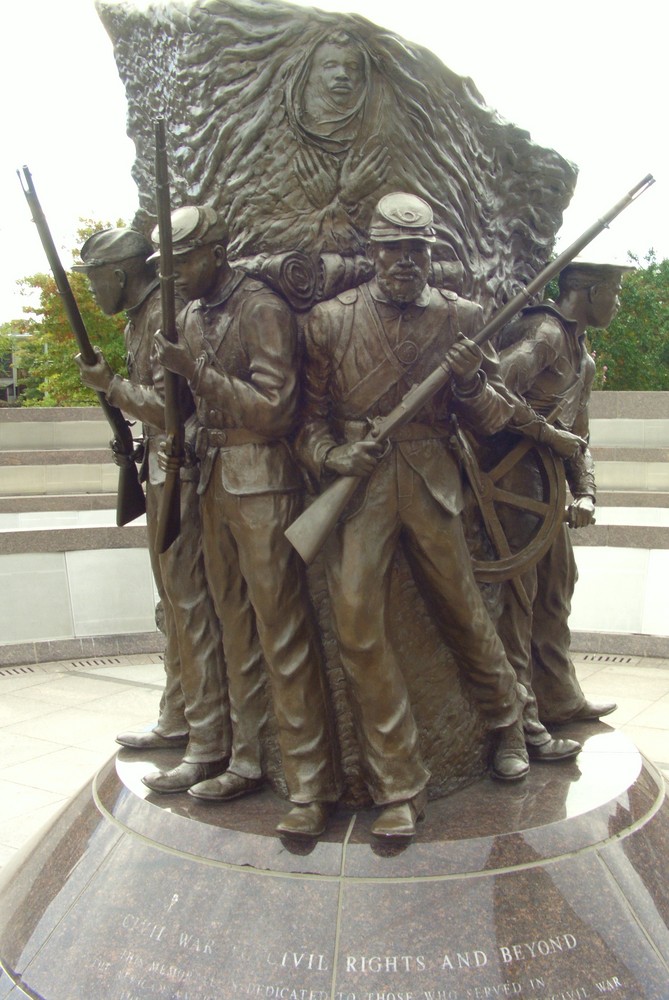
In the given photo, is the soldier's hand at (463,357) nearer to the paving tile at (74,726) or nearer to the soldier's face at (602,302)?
the soldier's face at (602,302)

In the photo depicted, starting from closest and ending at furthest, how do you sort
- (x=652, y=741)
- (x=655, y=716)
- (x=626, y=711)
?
(x=652, y=741) → (x=655, y=716) → (x=626, y=711)

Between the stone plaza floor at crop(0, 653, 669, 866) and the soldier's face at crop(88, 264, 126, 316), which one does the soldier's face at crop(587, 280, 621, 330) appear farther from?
the stone plaza floor at crop(0, 653, 669, 866)

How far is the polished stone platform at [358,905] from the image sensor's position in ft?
9.91

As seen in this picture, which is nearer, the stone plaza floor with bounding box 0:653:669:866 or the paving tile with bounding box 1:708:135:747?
the stone plaza floor with bounding box 0:653:669:866

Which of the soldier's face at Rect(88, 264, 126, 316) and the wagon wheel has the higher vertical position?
the soldier's face at Rect(88, 264, 126, 316)

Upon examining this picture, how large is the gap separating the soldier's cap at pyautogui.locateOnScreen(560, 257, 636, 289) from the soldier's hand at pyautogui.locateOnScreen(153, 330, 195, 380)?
1.69 meters

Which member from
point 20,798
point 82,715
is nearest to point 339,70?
point 20,798

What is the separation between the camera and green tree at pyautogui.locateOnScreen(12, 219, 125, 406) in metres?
22.8

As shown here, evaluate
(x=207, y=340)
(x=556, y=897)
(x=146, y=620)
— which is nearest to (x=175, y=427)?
(x=207, y=340)

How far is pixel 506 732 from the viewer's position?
3.82m

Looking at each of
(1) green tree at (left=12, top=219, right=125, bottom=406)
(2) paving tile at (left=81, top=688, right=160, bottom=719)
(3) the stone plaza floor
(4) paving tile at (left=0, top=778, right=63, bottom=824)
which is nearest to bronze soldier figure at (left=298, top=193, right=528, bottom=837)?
(3) the stone plaza floor

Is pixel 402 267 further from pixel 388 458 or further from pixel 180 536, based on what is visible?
pixel 180 536

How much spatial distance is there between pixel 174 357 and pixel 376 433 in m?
0.71

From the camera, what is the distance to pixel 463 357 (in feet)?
10.9
